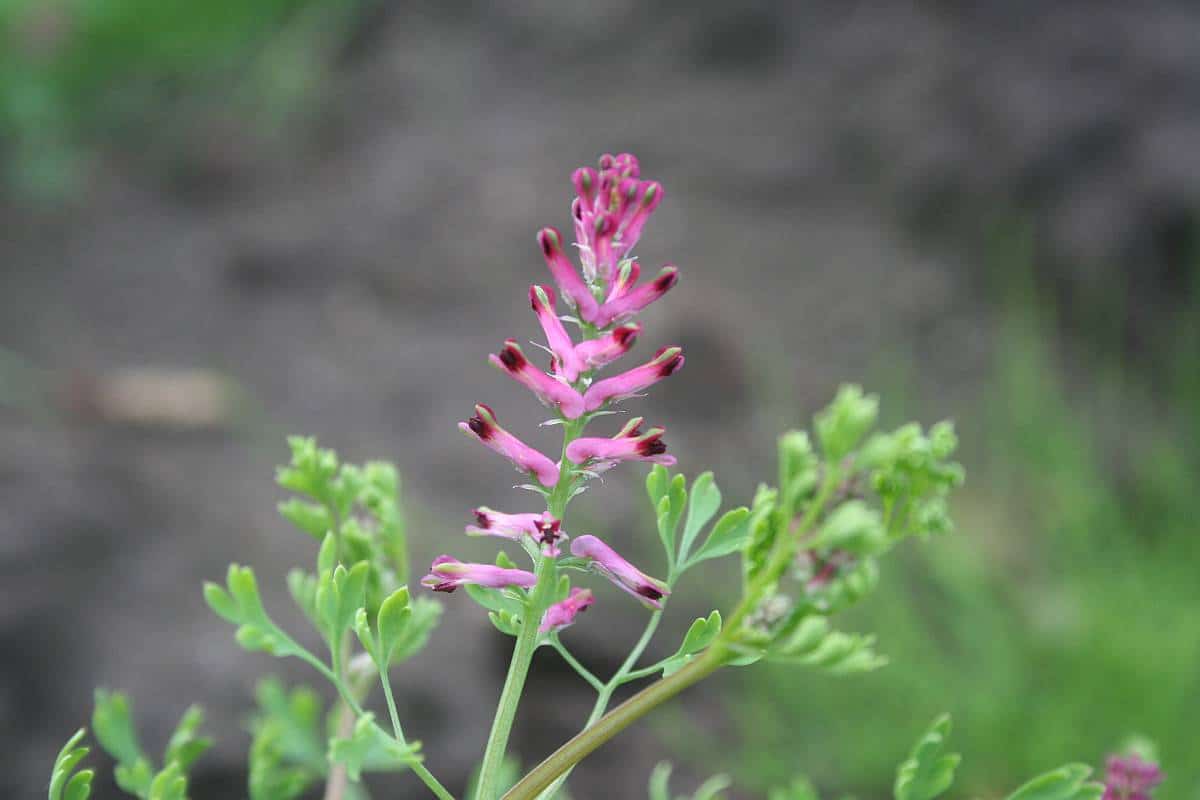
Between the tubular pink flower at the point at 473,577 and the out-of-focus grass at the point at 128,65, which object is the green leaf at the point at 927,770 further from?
the out-of-focus grass at the point at 128,65

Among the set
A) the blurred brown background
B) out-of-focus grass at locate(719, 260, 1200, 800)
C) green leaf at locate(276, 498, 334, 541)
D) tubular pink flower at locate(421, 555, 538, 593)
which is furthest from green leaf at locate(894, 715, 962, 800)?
out-of-focus grass at locate(719, 260, 1200, 800)

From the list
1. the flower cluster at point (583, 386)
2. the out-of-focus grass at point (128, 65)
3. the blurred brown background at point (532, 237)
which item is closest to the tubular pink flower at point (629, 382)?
the flower cluster at point (583, 386)

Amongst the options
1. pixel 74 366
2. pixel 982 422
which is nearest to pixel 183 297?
pixel 74 366

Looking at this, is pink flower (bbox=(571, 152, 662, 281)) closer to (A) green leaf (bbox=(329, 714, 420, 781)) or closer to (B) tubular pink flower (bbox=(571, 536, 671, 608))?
(B) tubular pink flower (bbox=(571, 536, 671, 608))

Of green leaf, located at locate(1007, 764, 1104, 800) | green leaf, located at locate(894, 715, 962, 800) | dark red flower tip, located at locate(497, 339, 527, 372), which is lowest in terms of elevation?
green leaf, located at locate(1007, 764, 1104, 800)

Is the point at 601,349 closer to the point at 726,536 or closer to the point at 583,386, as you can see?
the point at 583,386

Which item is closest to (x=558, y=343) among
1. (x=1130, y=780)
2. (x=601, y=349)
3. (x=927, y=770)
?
(x=601, y=349)
